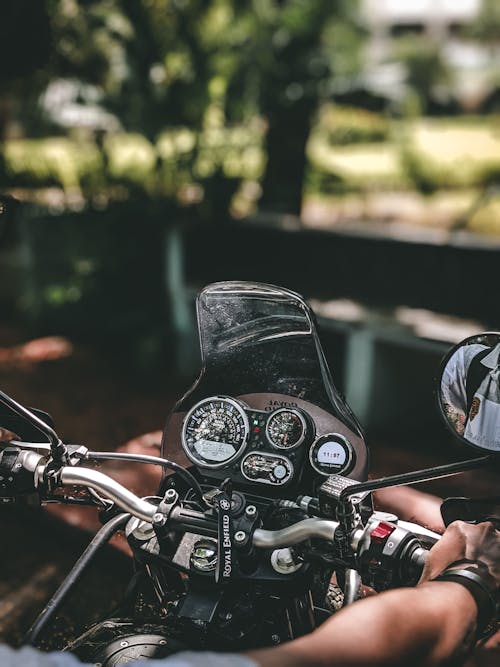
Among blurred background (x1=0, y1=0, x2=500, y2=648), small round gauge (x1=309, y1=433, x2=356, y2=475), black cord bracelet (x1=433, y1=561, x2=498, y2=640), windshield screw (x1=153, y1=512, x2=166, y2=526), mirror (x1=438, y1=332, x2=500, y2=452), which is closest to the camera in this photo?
black cord bracelet (x1=433, y1=561, x2=498, y2=640)

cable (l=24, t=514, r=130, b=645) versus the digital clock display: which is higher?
the digital clock display

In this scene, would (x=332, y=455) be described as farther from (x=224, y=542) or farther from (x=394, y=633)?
(x=394, y=633)

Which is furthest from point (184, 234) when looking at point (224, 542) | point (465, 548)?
point (465, 548)

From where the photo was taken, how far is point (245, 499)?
1.79 meters

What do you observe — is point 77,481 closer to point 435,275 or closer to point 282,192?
point 435,275

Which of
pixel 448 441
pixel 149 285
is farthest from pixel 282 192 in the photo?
pixel 448 441

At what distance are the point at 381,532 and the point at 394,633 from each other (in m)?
0.30

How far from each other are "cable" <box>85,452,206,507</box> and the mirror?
2.16ft

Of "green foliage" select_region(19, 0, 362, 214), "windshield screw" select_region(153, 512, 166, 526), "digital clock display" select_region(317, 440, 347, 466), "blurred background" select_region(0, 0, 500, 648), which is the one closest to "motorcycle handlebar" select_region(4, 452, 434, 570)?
"windshield screw" select_region(153, 512, 166, 526)

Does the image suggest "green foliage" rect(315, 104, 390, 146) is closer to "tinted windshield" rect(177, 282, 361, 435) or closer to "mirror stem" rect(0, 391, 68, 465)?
"tinted windshield" rect(177, 282, 361, 435)

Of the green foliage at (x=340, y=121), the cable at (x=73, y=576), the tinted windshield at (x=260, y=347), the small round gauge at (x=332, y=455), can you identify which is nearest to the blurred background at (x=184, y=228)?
the green foliage at (x=340, y=121)

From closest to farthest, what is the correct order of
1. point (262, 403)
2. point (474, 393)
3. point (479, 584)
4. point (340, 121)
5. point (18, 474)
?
point (479, 584)
point (474, 393)
point (18, 474)
point (262, 403)
point (340, 121)

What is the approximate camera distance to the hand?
1500mm

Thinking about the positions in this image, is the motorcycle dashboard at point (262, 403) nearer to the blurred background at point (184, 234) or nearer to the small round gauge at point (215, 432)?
the small round gauge at point (215, 432)
